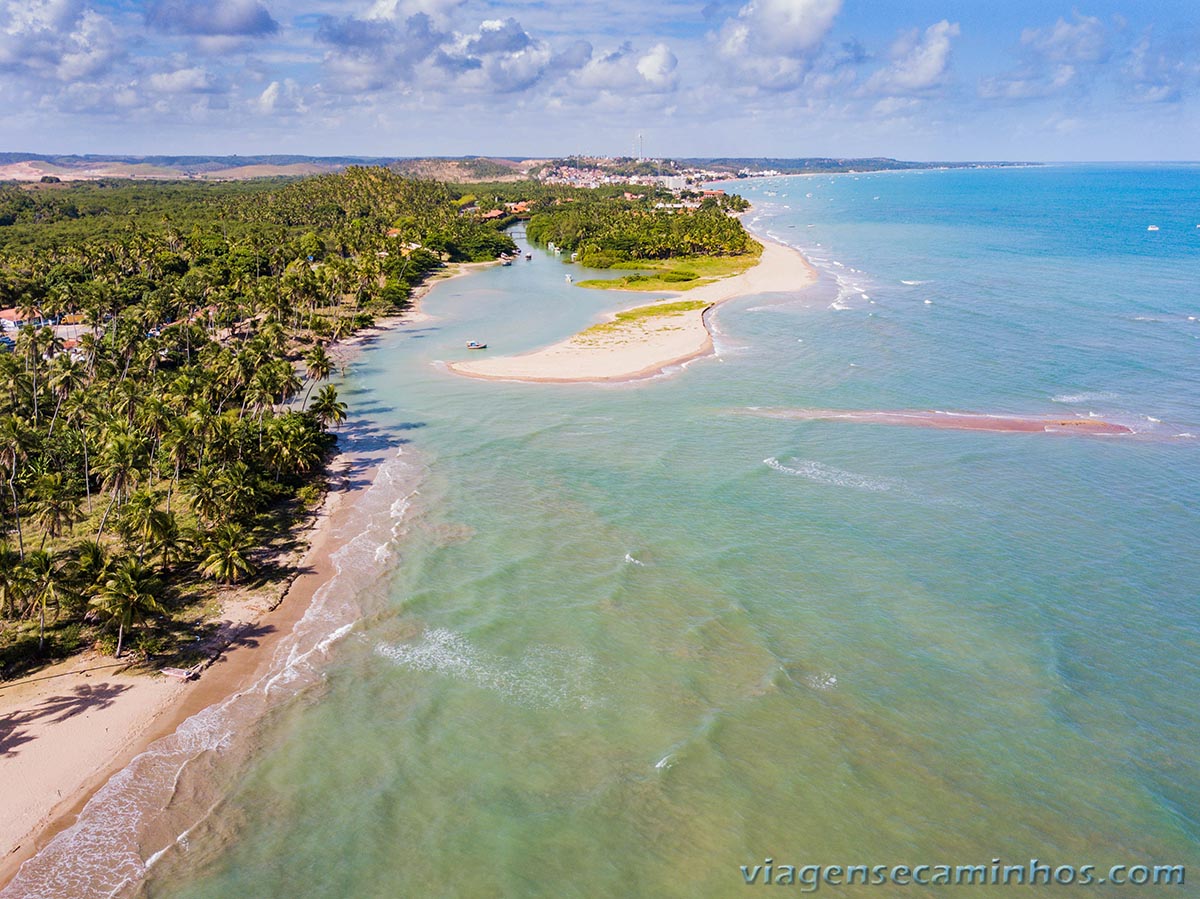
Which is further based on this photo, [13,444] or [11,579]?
[13,444]

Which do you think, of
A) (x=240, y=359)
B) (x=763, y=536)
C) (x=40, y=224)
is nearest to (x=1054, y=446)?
(x=763, y=536)

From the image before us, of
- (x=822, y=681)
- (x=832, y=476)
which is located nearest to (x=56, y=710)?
(x=822, y=681)

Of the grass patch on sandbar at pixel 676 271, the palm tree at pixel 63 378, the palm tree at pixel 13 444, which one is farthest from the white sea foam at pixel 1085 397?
the palm tree at pixel 63 378

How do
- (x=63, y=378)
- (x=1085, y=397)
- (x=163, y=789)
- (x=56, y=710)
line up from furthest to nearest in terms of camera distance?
(x=1085, y=397) < (x=63, y=378) < (x=56, y=710) < (x=163, y=789)

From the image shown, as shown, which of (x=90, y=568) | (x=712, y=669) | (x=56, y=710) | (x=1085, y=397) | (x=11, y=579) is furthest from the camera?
(x=1085, y=397)

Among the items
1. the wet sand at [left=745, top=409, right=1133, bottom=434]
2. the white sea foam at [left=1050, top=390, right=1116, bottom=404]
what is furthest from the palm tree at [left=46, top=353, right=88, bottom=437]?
the white sea foam at [left=1050, top=390, right=1116, bottom=404]

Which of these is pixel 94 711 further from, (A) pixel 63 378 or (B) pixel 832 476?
(B) pixel 832 476

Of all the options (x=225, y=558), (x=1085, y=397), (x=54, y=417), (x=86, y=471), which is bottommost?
(x=1085, y=397)
